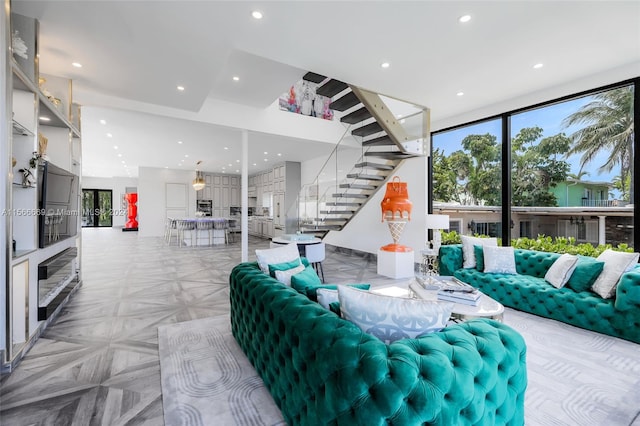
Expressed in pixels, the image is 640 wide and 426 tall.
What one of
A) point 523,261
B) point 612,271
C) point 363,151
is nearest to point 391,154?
point 363,151

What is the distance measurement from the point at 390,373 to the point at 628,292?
340 centimetres

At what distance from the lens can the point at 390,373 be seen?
42.5 inches

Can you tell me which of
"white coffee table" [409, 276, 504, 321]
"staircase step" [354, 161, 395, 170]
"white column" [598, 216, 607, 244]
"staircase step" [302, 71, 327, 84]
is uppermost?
"staircase step" [302, 71, 327, 84]

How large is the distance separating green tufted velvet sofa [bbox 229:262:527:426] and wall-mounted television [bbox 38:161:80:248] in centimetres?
295

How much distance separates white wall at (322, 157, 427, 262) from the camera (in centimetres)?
650

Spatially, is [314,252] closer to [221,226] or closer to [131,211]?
[221,226]

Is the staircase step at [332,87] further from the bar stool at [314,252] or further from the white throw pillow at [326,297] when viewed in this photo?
the white throw pillow at [326,297]

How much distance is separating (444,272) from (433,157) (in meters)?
3.04

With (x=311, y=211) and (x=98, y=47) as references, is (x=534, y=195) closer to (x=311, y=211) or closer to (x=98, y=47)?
(x=311, y=211)

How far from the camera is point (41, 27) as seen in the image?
3193mm

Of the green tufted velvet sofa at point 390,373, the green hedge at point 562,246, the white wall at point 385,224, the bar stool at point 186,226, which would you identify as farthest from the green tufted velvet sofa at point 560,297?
the bar stool at point 186,226

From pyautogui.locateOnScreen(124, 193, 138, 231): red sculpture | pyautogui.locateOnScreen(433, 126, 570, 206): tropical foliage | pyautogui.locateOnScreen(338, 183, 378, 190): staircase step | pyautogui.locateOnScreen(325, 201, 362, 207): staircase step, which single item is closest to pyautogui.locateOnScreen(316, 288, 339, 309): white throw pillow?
pyautogui.locateOnScreen(433, 126, 570, 206): tropical foliage

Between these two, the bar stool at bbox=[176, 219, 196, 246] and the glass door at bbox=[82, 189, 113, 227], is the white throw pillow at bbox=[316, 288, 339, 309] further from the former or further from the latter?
the glass door at bbox=[82, 189, 113, 227]

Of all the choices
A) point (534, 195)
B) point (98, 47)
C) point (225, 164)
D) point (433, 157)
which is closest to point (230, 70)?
point (98, 47)
